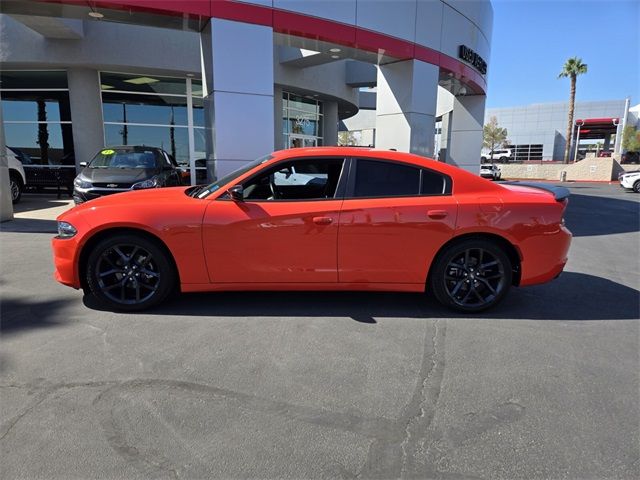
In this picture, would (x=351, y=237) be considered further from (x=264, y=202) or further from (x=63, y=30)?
(x=63, y=30)

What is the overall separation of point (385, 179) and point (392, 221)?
45 cm

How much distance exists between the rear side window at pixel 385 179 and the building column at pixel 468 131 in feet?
42.6

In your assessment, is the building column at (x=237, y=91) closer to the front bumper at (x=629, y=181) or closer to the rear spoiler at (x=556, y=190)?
the rear spoiler at (x=556, y=190)

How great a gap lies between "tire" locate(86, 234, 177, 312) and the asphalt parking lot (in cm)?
17

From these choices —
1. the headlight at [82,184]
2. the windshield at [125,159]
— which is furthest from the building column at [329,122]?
the headlight at [82,184]

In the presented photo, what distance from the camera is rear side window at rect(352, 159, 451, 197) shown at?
167 inches

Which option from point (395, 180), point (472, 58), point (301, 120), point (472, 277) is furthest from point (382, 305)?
point (301, 120)

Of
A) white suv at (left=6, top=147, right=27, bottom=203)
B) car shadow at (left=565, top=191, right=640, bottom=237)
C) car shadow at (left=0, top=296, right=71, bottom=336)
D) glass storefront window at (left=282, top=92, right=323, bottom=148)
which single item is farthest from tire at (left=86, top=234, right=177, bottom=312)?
glass storefront window at (left=282, top=92, right=323, bottom=148)

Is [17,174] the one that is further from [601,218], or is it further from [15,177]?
[601,218]

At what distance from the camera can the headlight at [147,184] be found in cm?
933

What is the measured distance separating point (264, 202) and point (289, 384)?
1798 mm

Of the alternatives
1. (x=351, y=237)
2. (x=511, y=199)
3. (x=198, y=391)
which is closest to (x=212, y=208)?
(x=351, y=237)

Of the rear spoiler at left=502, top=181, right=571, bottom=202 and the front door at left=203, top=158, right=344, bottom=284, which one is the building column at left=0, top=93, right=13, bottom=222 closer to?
the front door at left=203, top=158, right=344, bottom=284

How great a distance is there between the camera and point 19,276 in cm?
538
